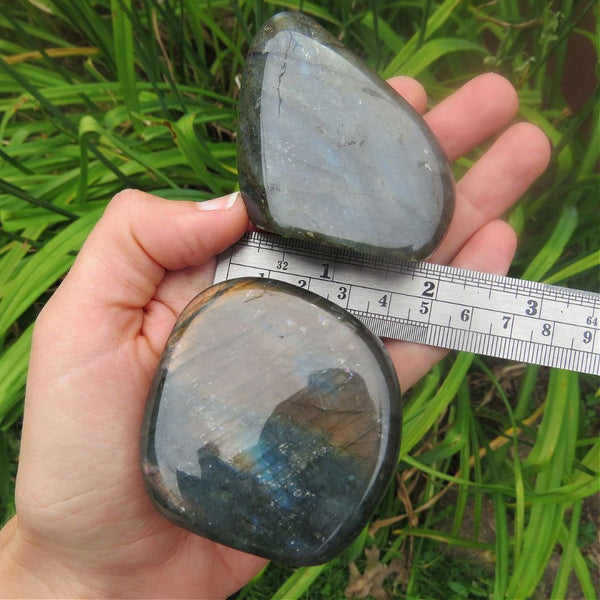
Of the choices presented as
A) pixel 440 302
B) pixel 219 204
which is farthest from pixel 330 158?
pixel 440 302

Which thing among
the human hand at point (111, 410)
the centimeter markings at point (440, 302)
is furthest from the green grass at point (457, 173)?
the human hand at point (111, 410)

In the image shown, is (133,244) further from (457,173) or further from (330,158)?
(457,173)

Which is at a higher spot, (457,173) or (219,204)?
(219,204)

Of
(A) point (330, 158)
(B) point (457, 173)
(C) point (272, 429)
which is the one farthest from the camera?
(B) point (457, 173)

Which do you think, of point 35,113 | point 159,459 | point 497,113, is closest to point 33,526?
point 159,459

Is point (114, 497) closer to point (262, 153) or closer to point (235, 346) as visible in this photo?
point (235, 346)
